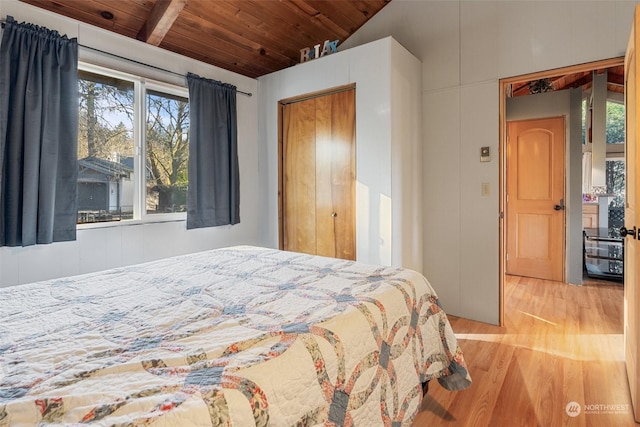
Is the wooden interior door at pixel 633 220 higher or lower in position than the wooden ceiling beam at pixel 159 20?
lower

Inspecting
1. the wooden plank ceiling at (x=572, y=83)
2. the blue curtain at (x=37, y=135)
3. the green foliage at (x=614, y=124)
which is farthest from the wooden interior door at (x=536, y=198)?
the blue curtain at (x=37, y=135)

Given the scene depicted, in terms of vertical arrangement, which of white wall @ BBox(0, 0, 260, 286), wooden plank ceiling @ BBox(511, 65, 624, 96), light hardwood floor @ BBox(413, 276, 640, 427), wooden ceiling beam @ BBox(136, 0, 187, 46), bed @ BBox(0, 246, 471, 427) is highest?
wooden plank ceiling @ BBox(511, 65, 624, 96)

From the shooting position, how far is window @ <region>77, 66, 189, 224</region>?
8.73 ft

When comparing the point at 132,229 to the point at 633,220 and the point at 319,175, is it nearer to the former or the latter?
the point at 319,175

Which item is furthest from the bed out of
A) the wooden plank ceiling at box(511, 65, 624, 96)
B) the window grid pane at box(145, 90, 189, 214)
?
the wooden plank ceiling at box(511, 65, 624, 96)

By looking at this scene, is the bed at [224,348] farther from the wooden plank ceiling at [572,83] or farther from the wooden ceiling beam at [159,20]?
the wooden plank ceiling at [572,83]

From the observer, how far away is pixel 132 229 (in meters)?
2.87

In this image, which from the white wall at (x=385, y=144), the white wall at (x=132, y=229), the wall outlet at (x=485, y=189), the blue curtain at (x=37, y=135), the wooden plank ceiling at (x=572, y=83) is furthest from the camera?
the wooden plank ceiling at (x=572, y=83)

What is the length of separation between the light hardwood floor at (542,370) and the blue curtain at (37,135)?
8.56 feet

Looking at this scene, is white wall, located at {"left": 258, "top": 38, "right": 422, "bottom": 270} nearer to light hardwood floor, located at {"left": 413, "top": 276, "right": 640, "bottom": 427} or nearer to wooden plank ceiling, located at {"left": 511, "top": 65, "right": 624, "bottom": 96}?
light hardwood floor, located at {"left": 413, "top": 276, "right": 640, "bottom": 427}

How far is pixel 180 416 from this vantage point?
66 centimetres

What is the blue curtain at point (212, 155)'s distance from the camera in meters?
3.22

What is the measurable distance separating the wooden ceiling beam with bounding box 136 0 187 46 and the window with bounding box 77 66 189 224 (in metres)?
0.35

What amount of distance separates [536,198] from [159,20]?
4.57 metres
